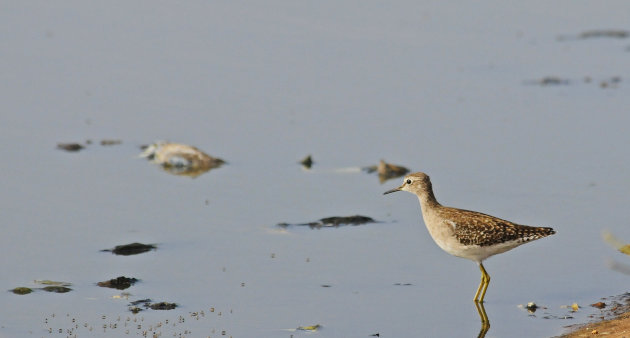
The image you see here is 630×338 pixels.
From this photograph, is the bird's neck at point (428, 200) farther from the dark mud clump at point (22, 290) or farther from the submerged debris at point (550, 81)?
the submerged debris at point (550, 81)

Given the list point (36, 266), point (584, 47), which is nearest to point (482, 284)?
point (36, 266)

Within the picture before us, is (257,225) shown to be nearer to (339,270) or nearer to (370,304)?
(339,270)

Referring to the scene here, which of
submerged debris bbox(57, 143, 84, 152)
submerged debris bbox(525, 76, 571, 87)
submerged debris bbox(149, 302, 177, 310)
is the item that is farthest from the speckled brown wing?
submerged debris bbox(525, 76, 571, 87)

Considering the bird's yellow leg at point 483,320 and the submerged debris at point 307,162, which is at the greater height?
the submerged debris at point 307,162

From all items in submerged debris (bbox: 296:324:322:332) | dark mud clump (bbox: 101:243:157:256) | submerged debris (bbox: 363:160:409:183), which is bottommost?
submerged debris (bbox: 296:324:322:332)

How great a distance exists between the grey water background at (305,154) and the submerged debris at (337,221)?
168 millimetres

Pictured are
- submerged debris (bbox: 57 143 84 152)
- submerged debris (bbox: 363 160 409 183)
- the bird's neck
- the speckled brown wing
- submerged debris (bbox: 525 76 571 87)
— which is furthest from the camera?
submerged debris (bbox: 525 76 571 87)

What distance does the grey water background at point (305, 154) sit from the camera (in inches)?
573

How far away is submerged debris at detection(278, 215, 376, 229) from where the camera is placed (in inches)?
684

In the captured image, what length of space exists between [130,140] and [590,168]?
852cm

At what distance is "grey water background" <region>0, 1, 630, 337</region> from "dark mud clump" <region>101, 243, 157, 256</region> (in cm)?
24

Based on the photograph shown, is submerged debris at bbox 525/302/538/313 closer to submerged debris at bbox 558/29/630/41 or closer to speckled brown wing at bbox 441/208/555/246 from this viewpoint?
speckled brown wing at bbox 441/208/555/246

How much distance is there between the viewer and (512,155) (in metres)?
21.0

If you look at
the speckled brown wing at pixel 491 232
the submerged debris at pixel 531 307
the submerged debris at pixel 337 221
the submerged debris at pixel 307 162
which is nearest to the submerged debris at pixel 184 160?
the submerged debris at pixel 307 162
